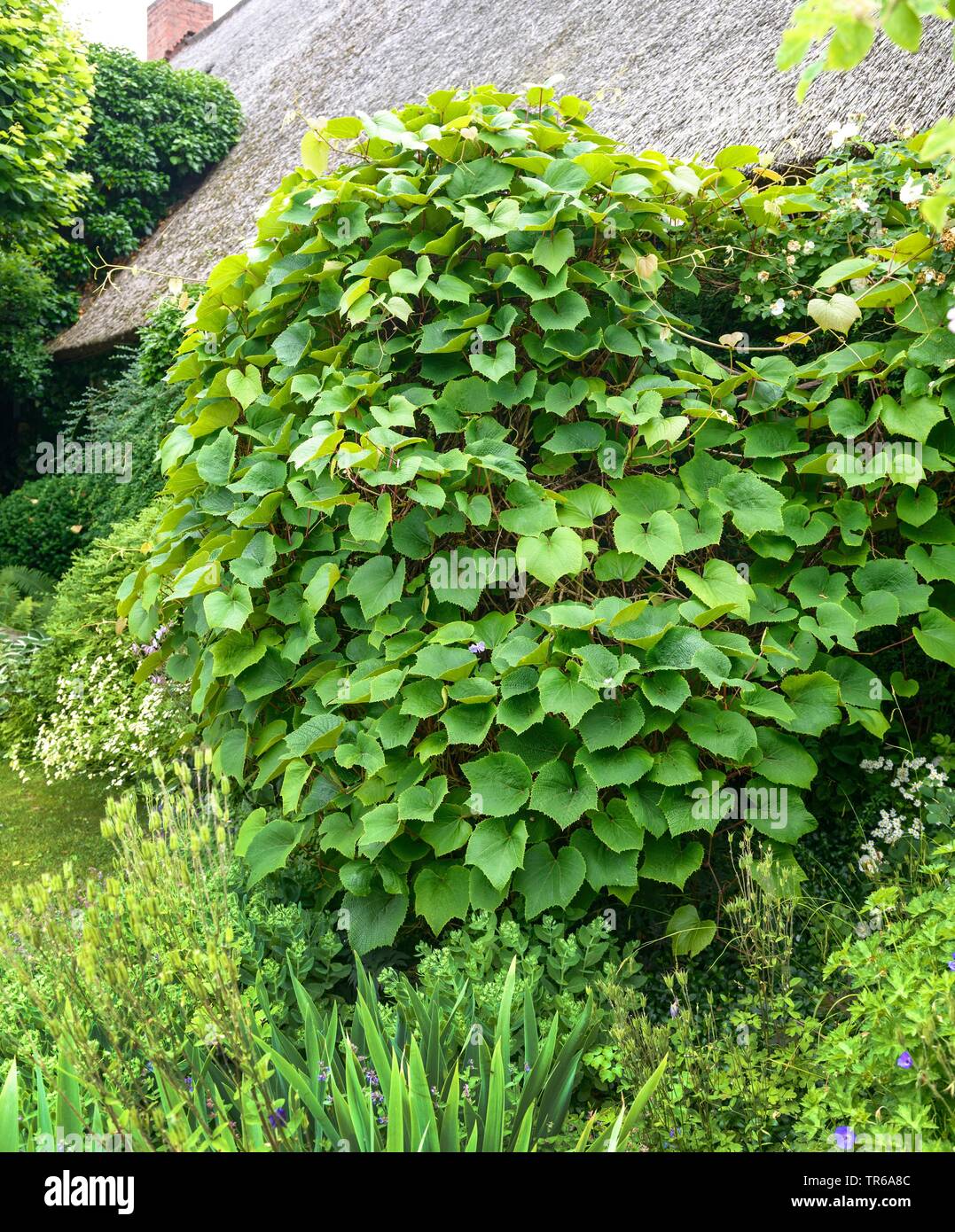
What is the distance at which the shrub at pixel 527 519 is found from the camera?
246cm

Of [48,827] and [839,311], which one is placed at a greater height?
[839,311]

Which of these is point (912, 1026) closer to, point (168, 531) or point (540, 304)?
point (540, 304)

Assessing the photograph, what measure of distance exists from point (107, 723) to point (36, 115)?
594 centimetres

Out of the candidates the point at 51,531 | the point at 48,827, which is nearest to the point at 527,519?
the point at 48,827

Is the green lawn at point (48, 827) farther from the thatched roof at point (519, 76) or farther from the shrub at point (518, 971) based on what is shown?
the thatched roof at point (519, 76)

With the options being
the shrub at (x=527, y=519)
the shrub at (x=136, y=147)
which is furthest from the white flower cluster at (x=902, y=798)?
the shrub at (x=136, y=147)

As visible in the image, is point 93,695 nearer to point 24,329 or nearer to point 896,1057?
point 896,1057

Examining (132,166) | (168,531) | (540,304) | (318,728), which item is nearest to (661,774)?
(318,728)

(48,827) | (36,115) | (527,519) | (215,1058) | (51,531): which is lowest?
(215,1058)

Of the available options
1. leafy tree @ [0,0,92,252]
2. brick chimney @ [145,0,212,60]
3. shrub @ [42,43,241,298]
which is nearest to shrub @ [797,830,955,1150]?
leafy tree @ [0,0,92,252]

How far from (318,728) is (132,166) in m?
10.5

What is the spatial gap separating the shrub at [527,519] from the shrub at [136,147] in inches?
349

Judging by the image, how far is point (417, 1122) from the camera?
163 centimetres

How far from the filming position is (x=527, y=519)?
8.68ft
